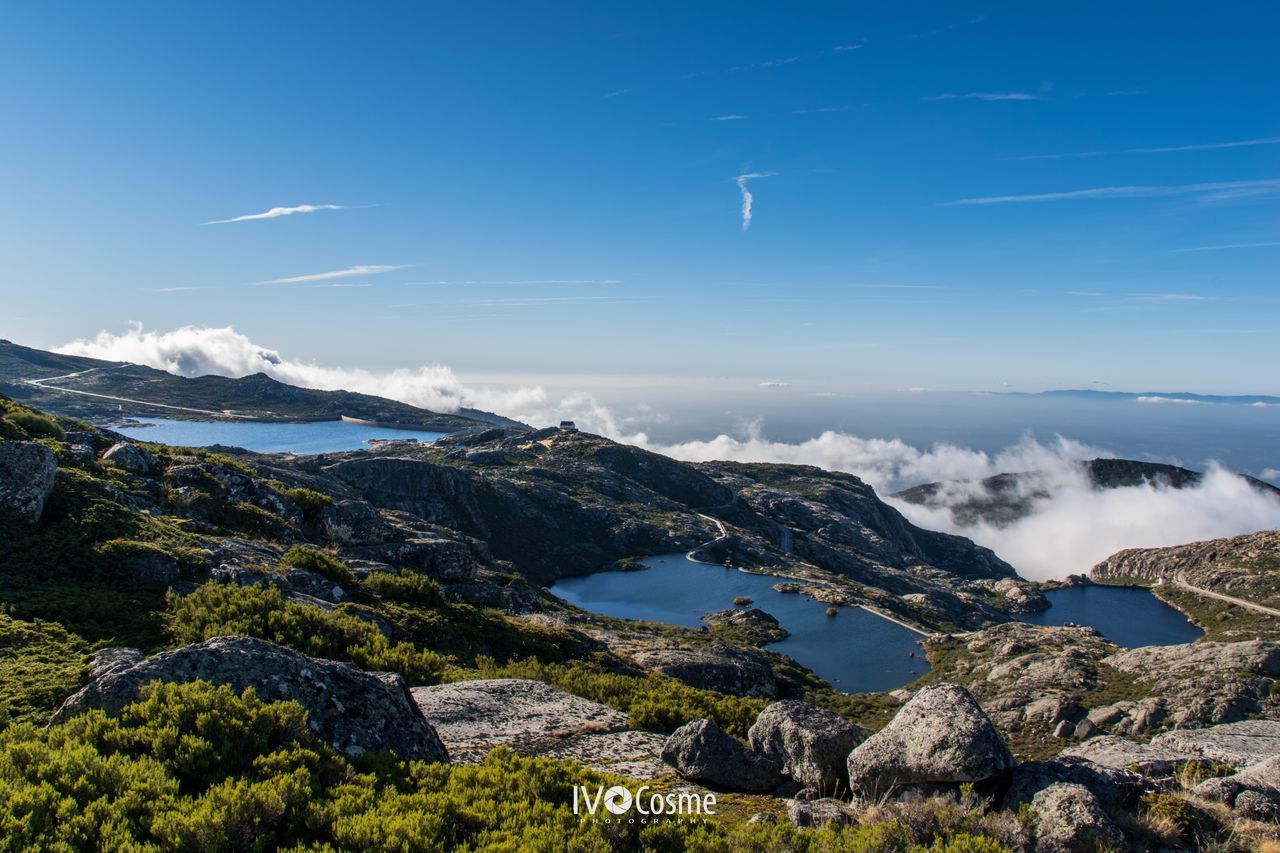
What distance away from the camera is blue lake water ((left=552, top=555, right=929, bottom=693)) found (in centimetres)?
7281

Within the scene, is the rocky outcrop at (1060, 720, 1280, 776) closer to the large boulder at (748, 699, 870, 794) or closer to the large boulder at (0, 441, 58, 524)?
the large boulder at (748, 699, 870, 794)

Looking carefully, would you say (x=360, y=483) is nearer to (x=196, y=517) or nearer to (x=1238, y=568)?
(x=196, y=517)

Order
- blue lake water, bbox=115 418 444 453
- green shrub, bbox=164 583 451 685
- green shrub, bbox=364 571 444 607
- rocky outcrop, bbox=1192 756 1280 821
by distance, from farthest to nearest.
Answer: blue lake water, bbox=115 418 444 453 → green shrub, bbox=364 571 444 607 → green shrub, bbox=164 583 451 685 → rocky outcrop, bbox=1192 756 1280 821

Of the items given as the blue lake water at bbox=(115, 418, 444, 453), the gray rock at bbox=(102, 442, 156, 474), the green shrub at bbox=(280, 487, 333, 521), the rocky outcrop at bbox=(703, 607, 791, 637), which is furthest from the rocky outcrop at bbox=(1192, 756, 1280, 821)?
the blue lake water at bbox=(115, 418, 444, 453)

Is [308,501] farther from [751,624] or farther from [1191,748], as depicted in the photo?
[751,624]

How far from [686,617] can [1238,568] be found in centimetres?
14079

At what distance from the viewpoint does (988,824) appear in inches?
327

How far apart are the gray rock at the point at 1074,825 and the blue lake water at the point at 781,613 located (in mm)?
64940

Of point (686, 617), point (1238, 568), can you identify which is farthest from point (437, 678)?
point (1238, 568)

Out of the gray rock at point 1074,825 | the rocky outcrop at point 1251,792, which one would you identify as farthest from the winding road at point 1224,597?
the gray rock at point 1074,825

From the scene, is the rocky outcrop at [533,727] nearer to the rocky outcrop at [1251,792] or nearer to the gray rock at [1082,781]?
the gray rock at [1082,781]

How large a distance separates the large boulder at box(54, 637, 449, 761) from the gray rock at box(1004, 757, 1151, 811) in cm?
906

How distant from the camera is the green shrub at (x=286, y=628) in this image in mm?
15359

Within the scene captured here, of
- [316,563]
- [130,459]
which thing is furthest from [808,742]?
[130,459]
